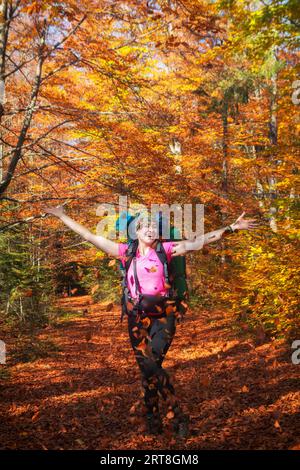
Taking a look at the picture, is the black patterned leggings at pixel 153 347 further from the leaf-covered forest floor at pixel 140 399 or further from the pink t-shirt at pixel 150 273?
the leaf-covered forest floor at pixel 140 399

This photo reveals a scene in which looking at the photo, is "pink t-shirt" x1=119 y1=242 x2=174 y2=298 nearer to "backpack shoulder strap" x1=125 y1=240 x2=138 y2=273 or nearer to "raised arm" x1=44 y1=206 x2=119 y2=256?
"backpack shoulder strap" x1=125 y1=240 x2=138 y2=273

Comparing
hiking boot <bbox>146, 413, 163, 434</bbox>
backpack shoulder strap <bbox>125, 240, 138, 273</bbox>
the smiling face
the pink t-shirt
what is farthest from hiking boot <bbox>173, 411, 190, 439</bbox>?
the smiling face

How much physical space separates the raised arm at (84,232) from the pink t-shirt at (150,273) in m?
0.28

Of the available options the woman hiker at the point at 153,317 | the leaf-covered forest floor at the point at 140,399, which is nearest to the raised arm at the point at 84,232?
the woman hiker at the point at 153,317

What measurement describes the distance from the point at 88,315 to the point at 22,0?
41.5 feet

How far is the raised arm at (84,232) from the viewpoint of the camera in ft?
12.1

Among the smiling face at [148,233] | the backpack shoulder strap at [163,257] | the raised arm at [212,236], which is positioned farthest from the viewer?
the smiling face at [148,233]

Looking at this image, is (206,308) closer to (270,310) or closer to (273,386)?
(270,310)

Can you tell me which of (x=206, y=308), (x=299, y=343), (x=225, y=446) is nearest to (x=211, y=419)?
(x=225, y=446)

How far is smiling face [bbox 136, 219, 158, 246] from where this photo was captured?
3684mm

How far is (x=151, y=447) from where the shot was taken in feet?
11.6

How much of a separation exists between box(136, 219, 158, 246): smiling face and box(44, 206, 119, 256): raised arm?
277 mm

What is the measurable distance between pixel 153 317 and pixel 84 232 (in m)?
1.05

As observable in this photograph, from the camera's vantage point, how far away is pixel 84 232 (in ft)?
12.2
